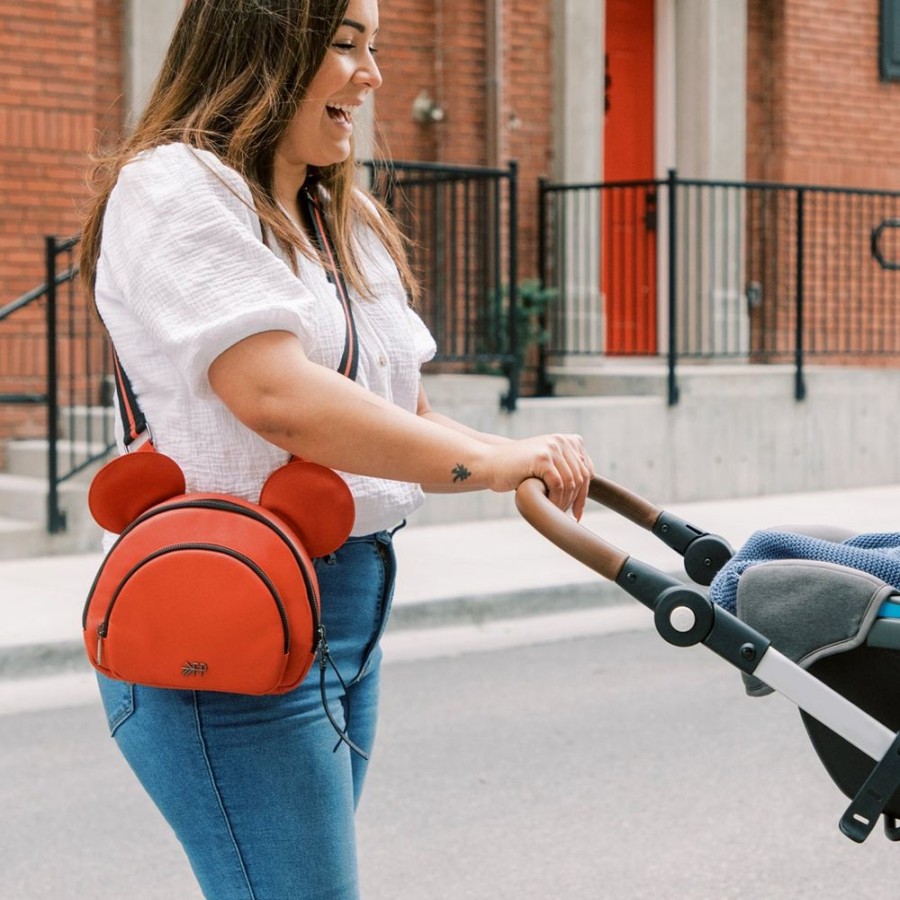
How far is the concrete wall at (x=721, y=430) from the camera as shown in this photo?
10719 millimetres

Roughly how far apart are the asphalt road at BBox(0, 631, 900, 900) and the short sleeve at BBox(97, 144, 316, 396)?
7.88 ft

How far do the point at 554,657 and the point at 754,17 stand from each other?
845 cm

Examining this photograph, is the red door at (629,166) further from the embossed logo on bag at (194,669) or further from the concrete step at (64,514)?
the embossed logo on bag at (194,669)

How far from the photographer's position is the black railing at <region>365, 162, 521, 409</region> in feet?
35.3

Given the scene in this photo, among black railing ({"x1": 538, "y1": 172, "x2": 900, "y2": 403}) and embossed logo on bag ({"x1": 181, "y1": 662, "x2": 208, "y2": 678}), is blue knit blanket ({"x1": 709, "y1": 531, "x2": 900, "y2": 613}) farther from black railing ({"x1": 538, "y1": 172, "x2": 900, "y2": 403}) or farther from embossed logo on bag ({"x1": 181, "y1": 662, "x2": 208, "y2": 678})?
black railing ({"x1": 538, "y1": 172, "x2": 900, "y2": 403})

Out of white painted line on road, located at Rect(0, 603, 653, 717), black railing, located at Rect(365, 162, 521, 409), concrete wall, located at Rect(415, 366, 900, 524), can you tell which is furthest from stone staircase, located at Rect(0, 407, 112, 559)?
black railing, located at Rect(365, 162, 521, 409)

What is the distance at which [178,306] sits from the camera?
1917 millimetres

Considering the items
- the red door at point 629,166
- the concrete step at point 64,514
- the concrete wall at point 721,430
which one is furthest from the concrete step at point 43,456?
the red door at point 629,166

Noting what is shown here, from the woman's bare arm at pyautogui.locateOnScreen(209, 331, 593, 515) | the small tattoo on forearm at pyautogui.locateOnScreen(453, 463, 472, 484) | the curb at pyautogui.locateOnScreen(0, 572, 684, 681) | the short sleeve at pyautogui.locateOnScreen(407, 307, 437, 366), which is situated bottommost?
the curb at pyautogui.locateOnScreen(0, 572, 684, 681)

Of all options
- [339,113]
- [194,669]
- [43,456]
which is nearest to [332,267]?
[339,113]

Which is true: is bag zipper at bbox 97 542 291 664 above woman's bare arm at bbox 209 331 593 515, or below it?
below

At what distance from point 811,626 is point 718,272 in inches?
438

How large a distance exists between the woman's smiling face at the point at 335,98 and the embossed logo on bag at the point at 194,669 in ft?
Answer: 2.13

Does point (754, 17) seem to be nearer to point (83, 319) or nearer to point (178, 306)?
point (83, 319)
